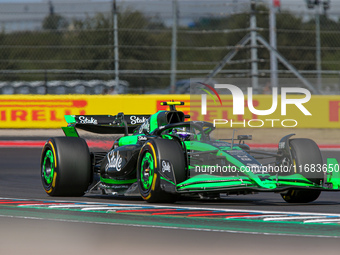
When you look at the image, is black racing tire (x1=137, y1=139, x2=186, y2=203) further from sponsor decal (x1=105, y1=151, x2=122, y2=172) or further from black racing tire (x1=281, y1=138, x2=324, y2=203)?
black racing tire (x1=281, y1=138, x2=324, y2=203)

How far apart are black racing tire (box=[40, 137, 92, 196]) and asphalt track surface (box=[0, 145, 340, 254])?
197mm

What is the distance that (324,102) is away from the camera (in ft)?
72.9

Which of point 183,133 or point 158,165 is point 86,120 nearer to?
point 183,133

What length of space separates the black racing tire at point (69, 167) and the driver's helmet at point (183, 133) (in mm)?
1235

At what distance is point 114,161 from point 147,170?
0.97 metres

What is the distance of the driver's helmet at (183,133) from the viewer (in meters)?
9.82

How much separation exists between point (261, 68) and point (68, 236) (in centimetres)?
1564

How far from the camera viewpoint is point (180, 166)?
9062 millimetres

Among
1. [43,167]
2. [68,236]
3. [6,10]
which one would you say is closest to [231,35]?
[6,10]

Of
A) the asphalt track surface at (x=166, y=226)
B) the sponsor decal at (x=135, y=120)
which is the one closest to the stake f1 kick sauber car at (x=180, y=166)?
the asphalt track surface at (x=166, y=226)

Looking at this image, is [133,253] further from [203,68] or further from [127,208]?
[203,68]

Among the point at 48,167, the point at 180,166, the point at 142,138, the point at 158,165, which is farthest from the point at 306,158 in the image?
the point at 48,167

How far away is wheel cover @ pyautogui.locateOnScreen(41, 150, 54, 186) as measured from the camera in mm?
10589

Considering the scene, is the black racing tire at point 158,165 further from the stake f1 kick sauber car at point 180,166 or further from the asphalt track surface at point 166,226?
the asphalt track surface at point 166,226
